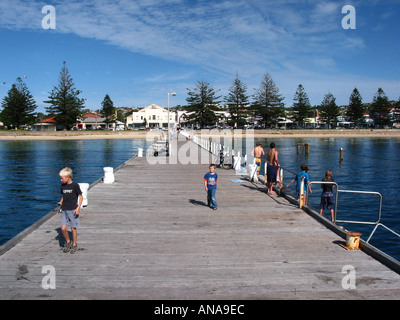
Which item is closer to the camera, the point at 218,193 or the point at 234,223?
the point at 234,223

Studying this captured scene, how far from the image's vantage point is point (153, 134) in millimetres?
95438

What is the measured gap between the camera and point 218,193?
42.0 feet

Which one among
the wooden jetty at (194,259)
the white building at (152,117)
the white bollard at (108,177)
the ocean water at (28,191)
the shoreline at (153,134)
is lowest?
the ocean water at (28,191)

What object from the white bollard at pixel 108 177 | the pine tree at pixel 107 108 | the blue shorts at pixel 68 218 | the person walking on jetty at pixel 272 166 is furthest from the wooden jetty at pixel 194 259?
A: the pine tree at pixel 107 108

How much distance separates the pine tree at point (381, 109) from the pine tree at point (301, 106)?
75.0 feet

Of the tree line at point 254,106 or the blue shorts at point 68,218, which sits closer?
the blue shorts at point 68,218

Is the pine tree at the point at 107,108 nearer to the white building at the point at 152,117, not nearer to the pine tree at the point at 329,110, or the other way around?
the white building at the point at 152,117

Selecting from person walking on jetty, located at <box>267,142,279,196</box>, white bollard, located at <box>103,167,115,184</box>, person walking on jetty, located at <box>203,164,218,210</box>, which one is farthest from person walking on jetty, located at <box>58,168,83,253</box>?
white bollard, located at <box>103,167,115,184</box>

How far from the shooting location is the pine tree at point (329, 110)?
111125 mm
